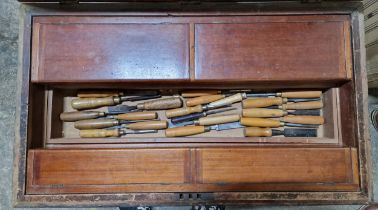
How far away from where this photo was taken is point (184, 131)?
3.98ft

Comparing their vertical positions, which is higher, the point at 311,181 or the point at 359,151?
the point at 359,151

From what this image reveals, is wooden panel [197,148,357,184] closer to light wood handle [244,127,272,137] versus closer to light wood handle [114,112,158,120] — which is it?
light wood handle [244,127,272,137]

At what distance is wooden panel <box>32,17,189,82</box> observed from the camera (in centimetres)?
108

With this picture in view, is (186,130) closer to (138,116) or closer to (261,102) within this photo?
(138,116)

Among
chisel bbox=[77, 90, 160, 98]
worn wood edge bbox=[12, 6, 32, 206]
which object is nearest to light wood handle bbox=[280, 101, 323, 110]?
chisel bbox=[77, 90, 160, 98]

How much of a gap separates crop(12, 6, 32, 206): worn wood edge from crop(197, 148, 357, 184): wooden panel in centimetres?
63

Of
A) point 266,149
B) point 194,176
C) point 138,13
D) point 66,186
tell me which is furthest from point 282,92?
point 66,186

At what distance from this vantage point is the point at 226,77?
42.4 inches

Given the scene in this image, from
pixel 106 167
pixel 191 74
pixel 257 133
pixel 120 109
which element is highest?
pixel 191 74

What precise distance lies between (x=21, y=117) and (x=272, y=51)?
93 cm

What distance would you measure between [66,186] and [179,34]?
675 mm

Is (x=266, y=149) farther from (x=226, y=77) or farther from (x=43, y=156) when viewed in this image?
(x=43, y=156)

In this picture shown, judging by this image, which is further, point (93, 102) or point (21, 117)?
point (93, 102)

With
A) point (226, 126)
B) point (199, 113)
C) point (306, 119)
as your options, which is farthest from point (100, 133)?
point (306, 119)
